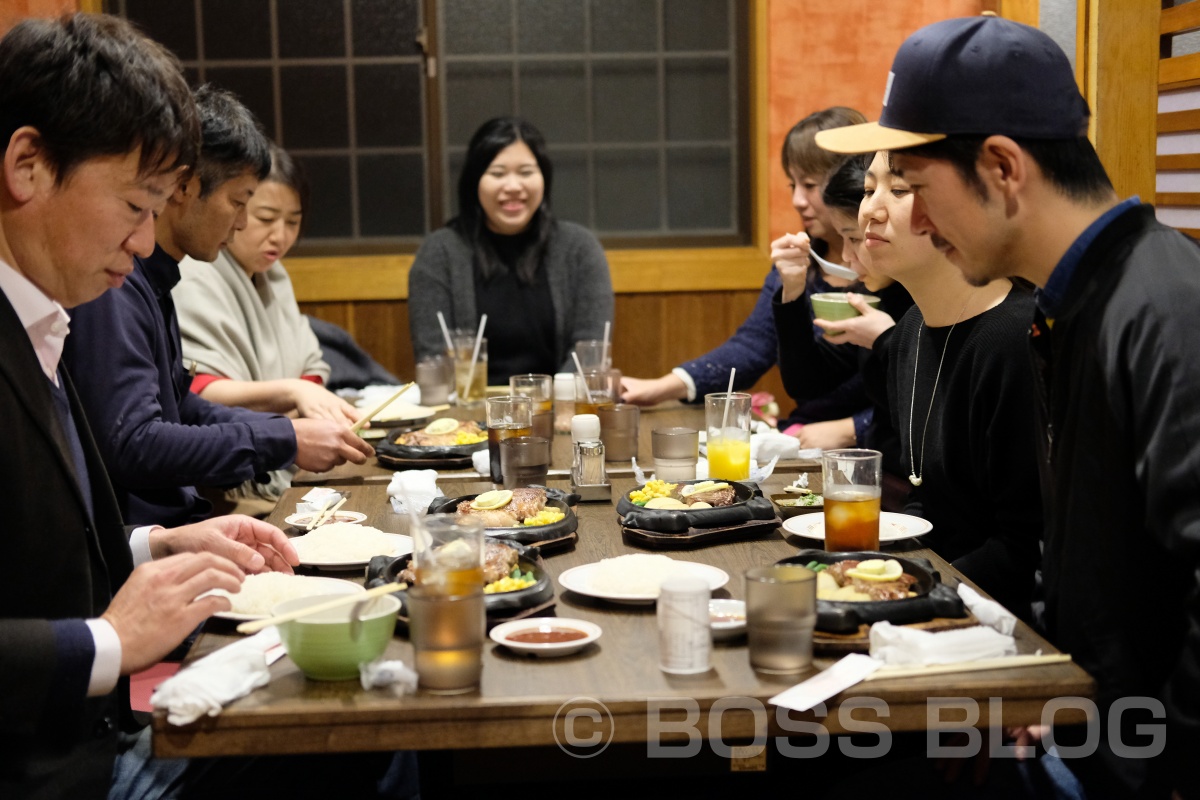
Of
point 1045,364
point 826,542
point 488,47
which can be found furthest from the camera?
point 488,47

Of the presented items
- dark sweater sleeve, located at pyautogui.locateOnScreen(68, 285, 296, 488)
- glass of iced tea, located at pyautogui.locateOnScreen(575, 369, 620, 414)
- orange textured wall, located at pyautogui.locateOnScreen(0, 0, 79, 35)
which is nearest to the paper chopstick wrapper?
dark sweater sleeve, located at pyautogui.locateOnScreen(68, 285, 296, 488)

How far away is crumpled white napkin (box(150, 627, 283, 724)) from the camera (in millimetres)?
1221

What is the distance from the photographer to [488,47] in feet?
16.0

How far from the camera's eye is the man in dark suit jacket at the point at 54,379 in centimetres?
134

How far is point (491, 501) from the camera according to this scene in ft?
6.40

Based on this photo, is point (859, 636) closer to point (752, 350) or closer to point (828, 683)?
point (828, 683)

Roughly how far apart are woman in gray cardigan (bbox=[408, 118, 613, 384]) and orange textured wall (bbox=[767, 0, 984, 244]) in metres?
1.04

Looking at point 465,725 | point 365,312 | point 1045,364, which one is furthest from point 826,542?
point 365,312

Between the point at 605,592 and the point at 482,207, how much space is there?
2.95 m

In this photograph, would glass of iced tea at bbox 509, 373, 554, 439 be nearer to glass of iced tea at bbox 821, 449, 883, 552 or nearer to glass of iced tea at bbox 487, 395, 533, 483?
glass of iced tea at bbox 487, 395, 533, 483

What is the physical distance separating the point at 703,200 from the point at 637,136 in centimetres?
39

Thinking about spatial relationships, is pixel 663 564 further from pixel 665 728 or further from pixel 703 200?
pixel 703 200

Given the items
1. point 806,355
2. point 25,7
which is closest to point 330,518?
point 806,355

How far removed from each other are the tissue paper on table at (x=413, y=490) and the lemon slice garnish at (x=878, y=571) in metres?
0.85
